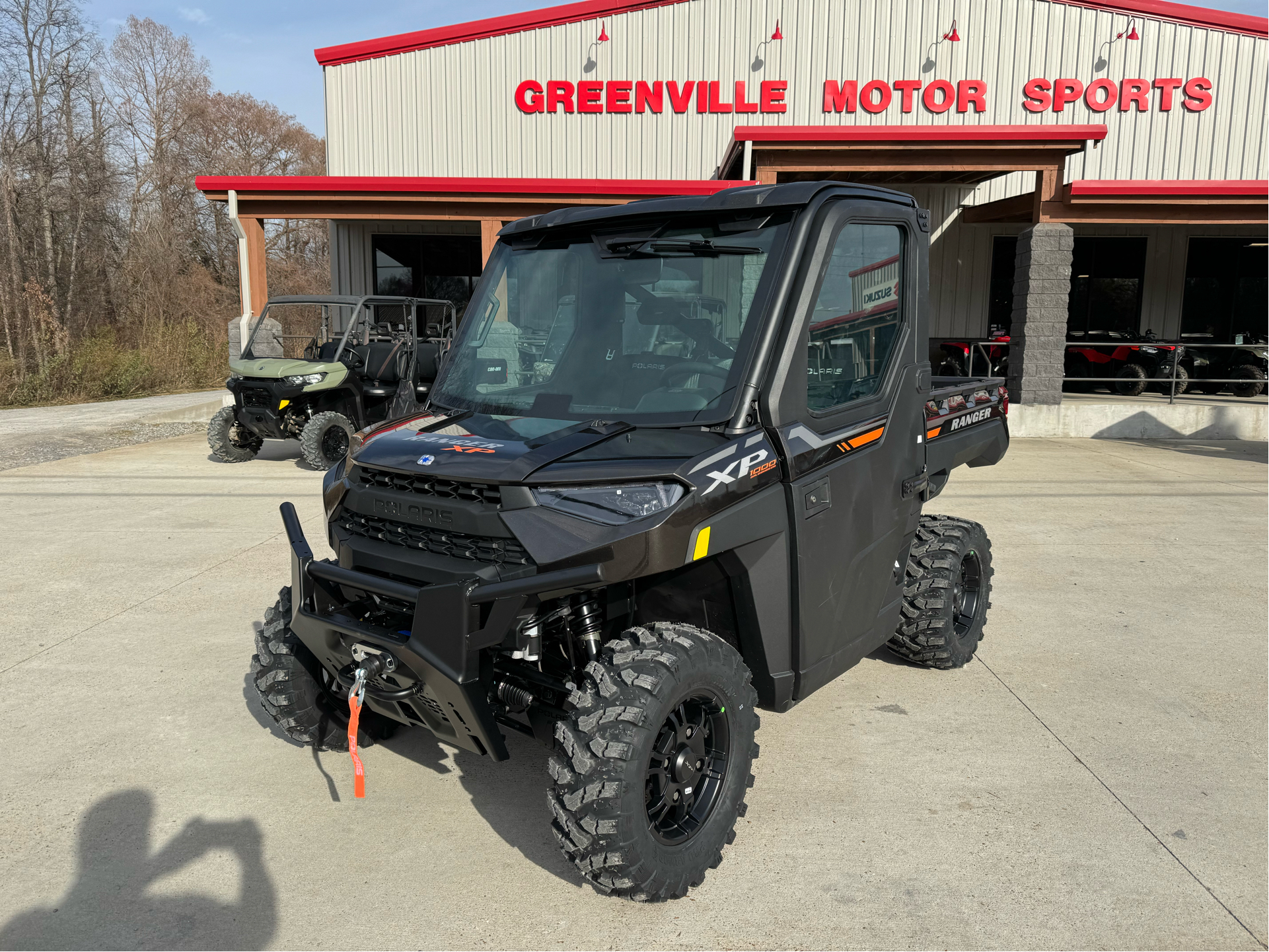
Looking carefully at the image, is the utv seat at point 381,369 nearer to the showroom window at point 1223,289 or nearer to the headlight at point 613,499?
the headlight at point 613,499

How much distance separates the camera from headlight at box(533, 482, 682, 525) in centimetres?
268

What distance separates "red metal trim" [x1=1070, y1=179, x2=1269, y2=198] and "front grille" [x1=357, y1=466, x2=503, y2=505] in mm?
13173

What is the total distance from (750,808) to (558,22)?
18.0 meters

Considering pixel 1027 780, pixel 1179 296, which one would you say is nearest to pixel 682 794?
pixel 1027 780

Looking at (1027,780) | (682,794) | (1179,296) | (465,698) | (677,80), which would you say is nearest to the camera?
(465,698)

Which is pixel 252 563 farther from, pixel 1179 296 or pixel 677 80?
pixel 1179 296

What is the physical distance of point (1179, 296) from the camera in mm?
21125

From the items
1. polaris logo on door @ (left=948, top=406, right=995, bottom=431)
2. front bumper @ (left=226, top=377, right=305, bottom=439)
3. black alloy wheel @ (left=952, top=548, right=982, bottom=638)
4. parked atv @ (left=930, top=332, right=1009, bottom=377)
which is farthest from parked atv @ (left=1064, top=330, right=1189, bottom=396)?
black alloy wheel @ (left=952, top=548, right=982, bottom=638)

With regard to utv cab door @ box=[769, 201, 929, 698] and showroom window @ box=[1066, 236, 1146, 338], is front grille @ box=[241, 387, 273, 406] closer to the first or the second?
utv cab door @ box=[769, 201, 929, 698]

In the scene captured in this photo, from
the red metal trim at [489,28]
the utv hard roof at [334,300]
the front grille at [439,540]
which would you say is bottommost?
the front grille at [439,540]

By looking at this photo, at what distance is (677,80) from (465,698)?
58.5 feet

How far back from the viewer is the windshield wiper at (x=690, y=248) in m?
3.13

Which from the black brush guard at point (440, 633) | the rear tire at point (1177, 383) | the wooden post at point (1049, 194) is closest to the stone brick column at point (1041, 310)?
the wooden post at point (1049, 194)

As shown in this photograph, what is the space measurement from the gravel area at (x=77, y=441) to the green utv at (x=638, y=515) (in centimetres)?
990
